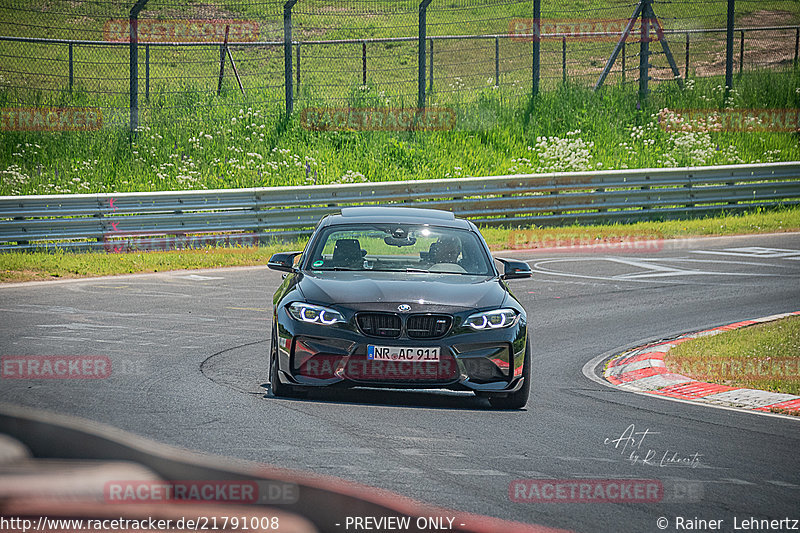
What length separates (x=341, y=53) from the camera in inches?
1951

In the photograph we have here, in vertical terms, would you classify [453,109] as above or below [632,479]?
above

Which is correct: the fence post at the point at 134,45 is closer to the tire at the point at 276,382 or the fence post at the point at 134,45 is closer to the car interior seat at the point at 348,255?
the car interior seat at the point at 348,255

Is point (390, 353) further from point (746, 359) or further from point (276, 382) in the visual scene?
point (746, 359)

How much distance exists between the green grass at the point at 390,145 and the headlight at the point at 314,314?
15476 millimetres

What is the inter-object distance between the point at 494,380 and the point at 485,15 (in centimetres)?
5436

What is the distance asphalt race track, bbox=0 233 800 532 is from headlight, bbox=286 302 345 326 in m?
0.64

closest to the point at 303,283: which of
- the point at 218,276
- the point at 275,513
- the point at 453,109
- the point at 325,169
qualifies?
the point at 275,513

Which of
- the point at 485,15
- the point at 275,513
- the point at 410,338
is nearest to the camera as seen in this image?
the point at 275,513

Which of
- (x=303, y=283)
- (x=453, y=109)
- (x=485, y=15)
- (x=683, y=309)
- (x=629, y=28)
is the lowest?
(x=683, y=309)

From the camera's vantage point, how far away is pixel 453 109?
2805 centimetres

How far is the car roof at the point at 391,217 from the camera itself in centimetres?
938

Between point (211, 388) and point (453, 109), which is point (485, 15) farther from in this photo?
point (211, 388)

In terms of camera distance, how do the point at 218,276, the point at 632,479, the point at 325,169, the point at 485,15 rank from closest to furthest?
the point at 632,479 < the point at 218,276 < the point at 325,169 < the point at 485,15

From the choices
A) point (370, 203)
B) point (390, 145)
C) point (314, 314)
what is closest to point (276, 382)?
point (314, 314)
